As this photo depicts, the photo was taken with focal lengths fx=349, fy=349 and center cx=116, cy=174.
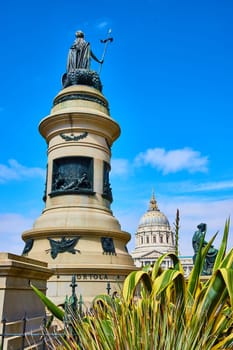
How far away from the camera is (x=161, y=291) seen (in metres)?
3.50

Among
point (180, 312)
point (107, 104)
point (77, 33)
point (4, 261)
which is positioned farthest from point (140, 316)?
point (77, 33)

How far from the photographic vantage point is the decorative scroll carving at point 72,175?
14086 mm

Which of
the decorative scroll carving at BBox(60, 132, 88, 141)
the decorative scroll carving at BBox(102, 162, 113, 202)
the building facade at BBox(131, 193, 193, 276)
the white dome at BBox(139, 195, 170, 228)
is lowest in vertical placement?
the decorative scroll carving at BBox(102, 162, 113, 202)

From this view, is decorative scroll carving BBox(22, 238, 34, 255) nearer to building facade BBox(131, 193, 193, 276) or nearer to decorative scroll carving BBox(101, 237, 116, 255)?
decorative scroll carving BBox(101, 237, 116, 255)

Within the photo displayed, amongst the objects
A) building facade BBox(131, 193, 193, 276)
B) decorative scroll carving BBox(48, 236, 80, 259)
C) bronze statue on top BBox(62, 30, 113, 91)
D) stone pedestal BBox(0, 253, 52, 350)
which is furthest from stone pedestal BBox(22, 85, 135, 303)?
building facade BBox(131, 193, 193, 276)

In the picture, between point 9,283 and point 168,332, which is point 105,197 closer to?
point 9,283

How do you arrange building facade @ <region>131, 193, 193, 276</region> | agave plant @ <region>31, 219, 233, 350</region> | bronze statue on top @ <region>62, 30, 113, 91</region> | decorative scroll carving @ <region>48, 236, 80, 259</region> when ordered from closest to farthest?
agave plant @ <region>31, 219, 233, 350</region>
decorative scroll carving @ <region>48, 236, 80, 259</region>
bronze statue on top @ <region>62, 30, 113, 91</region>
building facade @ <region>131, 193, 193, 276</region>

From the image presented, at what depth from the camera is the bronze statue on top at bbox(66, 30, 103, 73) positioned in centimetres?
1750

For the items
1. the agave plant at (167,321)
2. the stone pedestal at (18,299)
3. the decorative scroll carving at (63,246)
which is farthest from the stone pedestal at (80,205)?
the agave plant at (167,321)

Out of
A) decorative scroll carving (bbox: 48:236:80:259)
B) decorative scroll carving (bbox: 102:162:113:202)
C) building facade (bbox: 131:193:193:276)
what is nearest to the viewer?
decorative scroll carving (bbox: 48:236:80:259)

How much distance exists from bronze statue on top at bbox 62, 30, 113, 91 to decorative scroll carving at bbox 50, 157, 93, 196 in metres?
4.37

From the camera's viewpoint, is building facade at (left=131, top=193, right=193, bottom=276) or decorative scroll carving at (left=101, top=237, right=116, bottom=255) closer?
decorative scroll carving at (left=101, top=237, right=116, bottom=255)

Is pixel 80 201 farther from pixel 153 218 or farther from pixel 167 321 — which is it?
pixel 153 218

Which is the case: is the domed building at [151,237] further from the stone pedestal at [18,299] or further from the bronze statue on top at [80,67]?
the stone pedestal at [18,299]
